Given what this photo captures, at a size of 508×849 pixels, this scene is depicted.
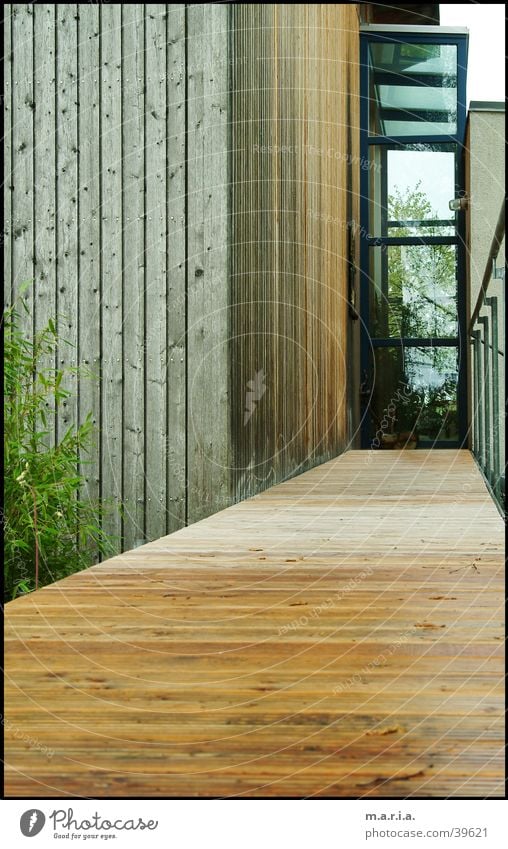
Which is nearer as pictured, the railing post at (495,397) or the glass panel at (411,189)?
the railing post at (495,397)

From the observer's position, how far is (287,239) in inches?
139

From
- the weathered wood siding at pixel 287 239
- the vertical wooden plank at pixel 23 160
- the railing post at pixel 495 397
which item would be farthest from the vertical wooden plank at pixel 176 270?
the railing post at pixel 495 397

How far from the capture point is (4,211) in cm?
286

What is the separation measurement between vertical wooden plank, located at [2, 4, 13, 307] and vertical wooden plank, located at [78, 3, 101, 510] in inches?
9.4

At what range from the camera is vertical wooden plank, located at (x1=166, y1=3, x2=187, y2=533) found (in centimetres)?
262

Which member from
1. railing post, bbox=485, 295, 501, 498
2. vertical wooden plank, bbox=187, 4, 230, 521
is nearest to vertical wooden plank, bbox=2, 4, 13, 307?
vertical wooden plank, bbox=187, 4, 230, 521

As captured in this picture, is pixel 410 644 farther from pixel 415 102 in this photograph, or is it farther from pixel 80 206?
pixel 415 102

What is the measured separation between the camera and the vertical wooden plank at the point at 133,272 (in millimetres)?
2674

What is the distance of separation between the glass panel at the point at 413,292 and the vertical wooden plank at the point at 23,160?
13.2ft

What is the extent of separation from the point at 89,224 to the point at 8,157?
1.24ft

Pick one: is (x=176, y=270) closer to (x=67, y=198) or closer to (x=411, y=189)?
(x=67, y=198)
